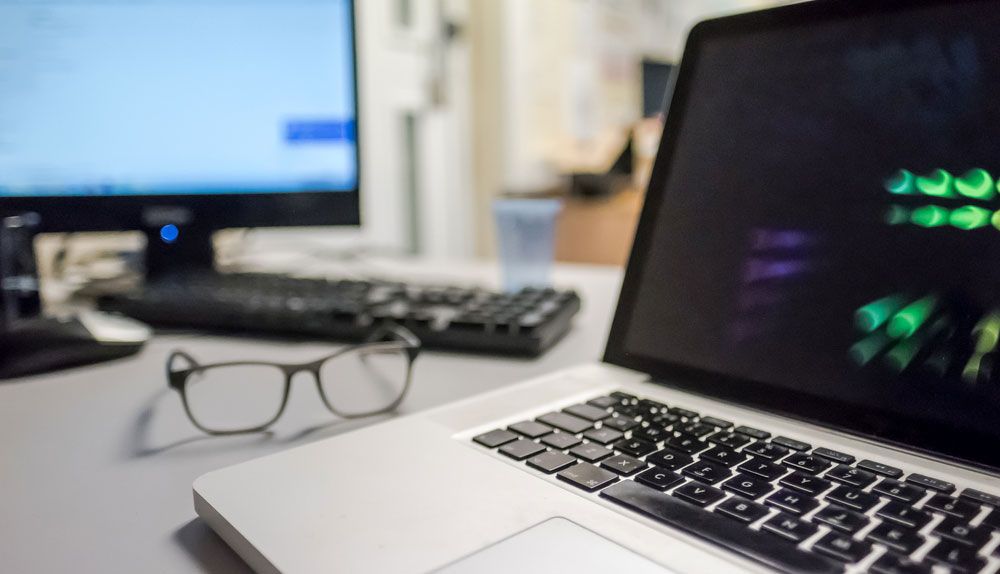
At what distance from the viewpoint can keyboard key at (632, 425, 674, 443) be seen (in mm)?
335

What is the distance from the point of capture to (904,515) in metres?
0.25

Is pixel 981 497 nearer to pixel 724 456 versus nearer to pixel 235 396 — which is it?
pixel 724 456

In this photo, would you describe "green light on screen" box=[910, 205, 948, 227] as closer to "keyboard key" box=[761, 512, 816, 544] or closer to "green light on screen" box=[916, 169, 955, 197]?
"green light on screen" box=[916, 169, 955, 197]

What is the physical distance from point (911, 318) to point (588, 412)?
0.55ft

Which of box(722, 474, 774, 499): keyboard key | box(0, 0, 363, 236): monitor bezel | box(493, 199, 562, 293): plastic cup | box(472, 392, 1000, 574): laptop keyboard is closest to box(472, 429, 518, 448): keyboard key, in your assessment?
box(472, 392, 1000, 574): laptop keyboard

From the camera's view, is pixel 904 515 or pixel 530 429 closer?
pixel 904 515

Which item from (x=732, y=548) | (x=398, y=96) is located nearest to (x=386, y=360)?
(x=732, y=548)

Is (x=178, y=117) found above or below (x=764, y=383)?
above

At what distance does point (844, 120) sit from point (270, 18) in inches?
26.0

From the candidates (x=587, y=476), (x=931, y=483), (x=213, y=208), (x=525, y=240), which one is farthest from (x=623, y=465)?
(x=213, y=208)

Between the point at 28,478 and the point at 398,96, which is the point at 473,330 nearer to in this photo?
the point at 28,478

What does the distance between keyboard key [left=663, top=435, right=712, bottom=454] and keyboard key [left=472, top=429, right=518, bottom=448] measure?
0.25 ft

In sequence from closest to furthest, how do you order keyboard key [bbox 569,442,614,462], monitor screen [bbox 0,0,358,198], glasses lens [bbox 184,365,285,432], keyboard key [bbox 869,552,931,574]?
keyboard key [bbox 869,552,931,574]
keyboard key [bbox 569,442,614,462]
glasses lens [bbox 184,365,285,432]
monitor screen [bbox 0,0,358,198]

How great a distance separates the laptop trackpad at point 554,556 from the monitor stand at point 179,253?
0.68 metres
